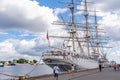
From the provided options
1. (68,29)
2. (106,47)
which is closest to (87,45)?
(68,29)

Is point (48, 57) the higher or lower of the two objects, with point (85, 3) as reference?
lower

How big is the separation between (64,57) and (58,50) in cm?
266

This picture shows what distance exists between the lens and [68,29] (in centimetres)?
9000

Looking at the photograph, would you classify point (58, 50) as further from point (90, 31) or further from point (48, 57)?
point (90, 31)

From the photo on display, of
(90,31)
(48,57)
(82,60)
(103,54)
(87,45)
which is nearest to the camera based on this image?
(48,57)

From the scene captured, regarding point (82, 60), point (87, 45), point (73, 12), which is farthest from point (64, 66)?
point (87, 45)

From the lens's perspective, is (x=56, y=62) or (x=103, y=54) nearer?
(x=56, y=62)

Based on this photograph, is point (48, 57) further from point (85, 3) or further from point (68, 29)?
point (85, 3)

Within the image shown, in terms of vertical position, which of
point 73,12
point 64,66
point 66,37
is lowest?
point 64,66

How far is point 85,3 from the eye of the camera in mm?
112000

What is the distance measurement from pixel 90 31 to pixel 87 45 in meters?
10.6

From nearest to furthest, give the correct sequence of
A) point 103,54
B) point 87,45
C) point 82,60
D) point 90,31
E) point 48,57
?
point 48,57
point 82,60
point 87,45
point 90,31
point 103,54

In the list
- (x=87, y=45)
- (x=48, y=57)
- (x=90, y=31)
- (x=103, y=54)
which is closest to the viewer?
(x=48, y=57)

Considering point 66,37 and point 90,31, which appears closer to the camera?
point 66,37
